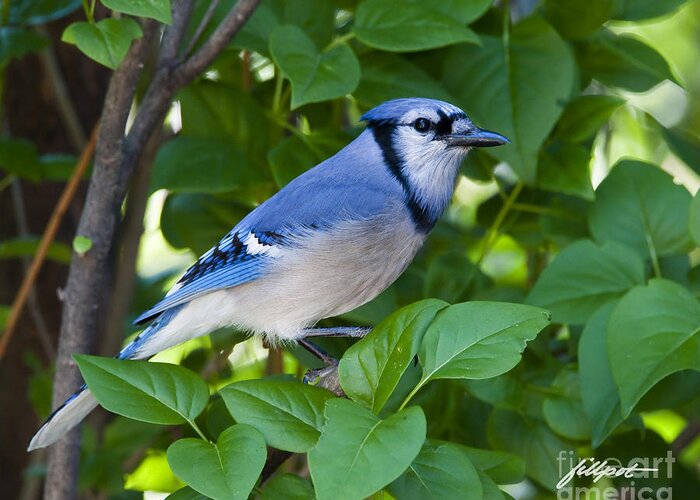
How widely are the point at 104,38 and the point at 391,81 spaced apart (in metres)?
0.65

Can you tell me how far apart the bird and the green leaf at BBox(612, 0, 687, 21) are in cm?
47

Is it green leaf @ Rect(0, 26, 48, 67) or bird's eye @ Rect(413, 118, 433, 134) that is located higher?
green leaf @ Rect(0, 26, 48, 67)

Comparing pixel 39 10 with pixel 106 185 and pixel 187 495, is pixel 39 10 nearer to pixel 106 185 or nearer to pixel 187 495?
pixel 106 185

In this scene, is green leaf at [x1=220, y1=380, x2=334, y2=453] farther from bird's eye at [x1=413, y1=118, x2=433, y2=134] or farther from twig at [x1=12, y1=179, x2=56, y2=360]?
twig at [x1=12, y1=179, x2=56, y2=360]

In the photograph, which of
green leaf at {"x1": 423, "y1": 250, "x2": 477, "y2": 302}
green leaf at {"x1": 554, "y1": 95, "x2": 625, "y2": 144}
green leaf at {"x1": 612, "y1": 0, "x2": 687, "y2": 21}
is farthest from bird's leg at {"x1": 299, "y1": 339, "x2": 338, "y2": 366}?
green leaf at {"x1": 612, "y1": 0, "x2": 687, "y2": 21}

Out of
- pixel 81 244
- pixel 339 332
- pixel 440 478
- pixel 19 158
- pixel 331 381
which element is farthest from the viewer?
pixel 19 158

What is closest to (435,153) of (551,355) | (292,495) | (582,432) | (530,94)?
(530,94)

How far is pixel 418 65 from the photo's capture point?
6.99ft

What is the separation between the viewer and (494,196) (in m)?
2.22

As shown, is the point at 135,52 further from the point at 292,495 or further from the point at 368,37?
the point at 292,495

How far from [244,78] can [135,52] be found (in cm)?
53

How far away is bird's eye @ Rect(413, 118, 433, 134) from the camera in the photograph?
6.39 ft

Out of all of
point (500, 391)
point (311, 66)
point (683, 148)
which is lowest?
point (500, 391)

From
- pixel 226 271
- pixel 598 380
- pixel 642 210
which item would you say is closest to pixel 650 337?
pixel 598 380
